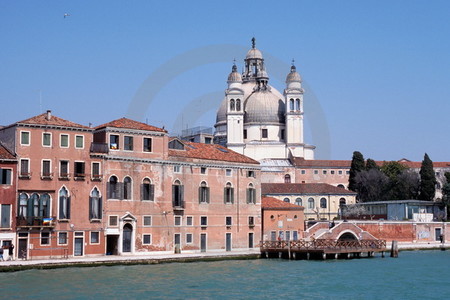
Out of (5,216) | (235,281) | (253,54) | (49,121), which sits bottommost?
(235,281)

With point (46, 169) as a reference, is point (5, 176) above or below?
below

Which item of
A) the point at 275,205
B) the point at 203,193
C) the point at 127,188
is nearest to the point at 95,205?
the point at 127,188

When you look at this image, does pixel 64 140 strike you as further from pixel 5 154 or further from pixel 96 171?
pixel 5 154

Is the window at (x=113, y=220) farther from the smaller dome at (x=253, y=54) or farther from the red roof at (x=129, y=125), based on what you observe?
the smaller dome at (x=253, y=54)

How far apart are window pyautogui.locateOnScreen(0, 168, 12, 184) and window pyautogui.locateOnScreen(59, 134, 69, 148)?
9.67 feet

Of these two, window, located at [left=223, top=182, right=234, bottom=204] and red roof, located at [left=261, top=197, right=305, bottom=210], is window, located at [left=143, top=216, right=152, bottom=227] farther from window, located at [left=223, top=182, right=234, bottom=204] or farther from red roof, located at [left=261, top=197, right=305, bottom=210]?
red roof, located at [left=261, top=197, right=305, bottom=210]

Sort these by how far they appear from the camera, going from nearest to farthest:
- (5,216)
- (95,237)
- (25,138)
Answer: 1. (5,216)
2. (25,138)
3. (95,237)

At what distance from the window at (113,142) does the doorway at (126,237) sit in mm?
4111

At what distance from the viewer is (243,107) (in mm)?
79562

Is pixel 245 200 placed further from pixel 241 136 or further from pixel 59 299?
pixel 241 136

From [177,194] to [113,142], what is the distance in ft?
15.9

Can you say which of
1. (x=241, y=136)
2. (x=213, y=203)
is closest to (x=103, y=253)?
(x=213, y=203)

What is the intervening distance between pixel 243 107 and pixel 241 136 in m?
3.67

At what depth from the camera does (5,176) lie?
3431 cm
